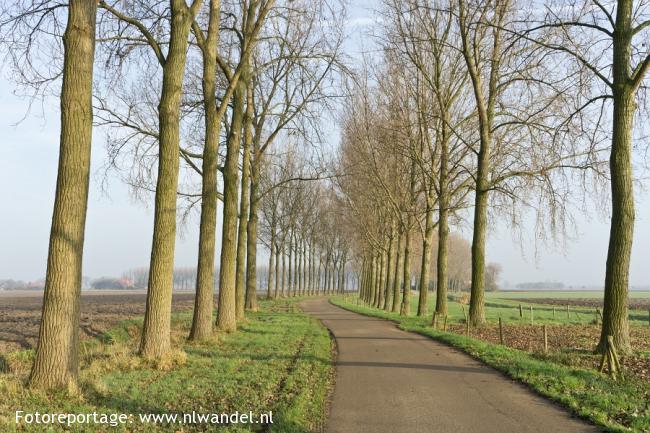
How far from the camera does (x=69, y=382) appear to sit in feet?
23.9

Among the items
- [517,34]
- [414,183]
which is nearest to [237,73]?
[517,34]

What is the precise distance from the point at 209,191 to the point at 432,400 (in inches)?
352

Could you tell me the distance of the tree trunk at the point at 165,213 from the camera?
34.0ft

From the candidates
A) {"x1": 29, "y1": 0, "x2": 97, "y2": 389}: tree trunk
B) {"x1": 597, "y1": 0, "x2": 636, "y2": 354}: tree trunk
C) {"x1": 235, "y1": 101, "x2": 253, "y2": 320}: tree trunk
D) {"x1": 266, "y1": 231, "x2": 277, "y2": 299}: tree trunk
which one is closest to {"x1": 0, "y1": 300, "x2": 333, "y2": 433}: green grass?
{"x1": 29, "y1": 0, "x2": 97, "y2": 389}: tree trunk

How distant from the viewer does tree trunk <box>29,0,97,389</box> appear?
7.39m

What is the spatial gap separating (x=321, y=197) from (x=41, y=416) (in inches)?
1884

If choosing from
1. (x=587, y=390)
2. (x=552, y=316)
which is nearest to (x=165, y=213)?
(x=587, y=390)

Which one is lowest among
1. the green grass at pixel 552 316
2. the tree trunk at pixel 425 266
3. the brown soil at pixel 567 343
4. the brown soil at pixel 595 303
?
the brown soil at pixel 595 303

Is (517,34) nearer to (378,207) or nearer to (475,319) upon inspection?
(475,319)

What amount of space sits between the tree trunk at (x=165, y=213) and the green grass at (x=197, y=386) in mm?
551

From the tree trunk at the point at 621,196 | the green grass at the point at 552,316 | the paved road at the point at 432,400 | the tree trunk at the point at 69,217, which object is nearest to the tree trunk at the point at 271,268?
the green grass at the point at 552,316

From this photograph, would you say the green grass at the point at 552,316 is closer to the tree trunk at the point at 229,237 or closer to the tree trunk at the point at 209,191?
the tree trunk at the point at 229,237

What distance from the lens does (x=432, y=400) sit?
7680 mm

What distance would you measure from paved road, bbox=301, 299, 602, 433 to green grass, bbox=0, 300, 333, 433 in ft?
1.56
